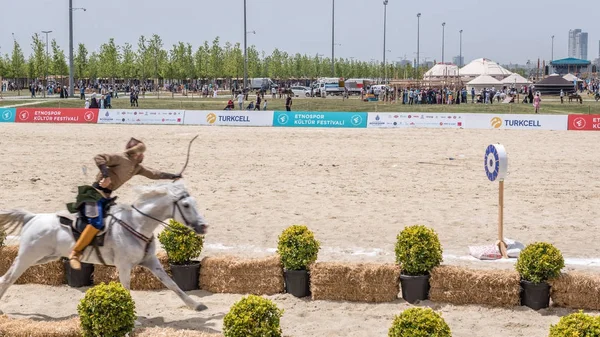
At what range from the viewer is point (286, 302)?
10023 mm

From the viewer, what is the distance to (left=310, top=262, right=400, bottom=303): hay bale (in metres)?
9.98

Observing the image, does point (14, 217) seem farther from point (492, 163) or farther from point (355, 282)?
point (492, 163)

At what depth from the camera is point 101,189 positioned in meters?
9.15

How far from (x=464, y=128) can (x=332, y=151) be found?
1211cm

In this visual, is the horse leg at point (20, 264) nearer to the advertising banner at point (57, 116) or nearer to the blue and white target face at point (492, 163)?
the blue and white target face at point (492, 163)

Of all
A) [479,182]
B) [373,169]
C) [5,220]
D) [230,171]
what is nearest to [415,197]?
[479,182]

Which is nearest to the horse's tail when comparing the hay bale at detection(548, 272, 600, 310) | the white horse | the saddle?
the white horse

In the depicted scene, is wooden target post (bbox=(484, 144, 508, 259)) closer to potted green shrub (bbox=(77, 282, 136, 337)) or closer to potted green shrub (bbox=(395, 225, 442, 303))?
potted green shrub (bbox=(395, 225, 442, 303))

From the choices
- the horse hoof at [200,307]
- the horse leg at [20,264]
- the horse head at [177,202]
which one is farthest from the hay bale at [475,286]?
the horse leg at [20,264]

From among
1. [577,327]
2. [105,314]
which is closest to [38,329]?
[105,314]

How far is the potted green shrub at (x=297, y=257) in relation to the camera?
10.1 m

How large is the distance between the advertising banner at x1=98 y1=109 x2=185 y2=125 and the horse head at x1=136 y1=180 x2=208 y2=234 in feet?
101

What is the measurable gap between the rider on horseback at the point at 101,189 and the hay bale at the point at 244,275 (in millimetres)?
1680

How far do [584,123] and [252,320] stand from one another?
32.1 m
